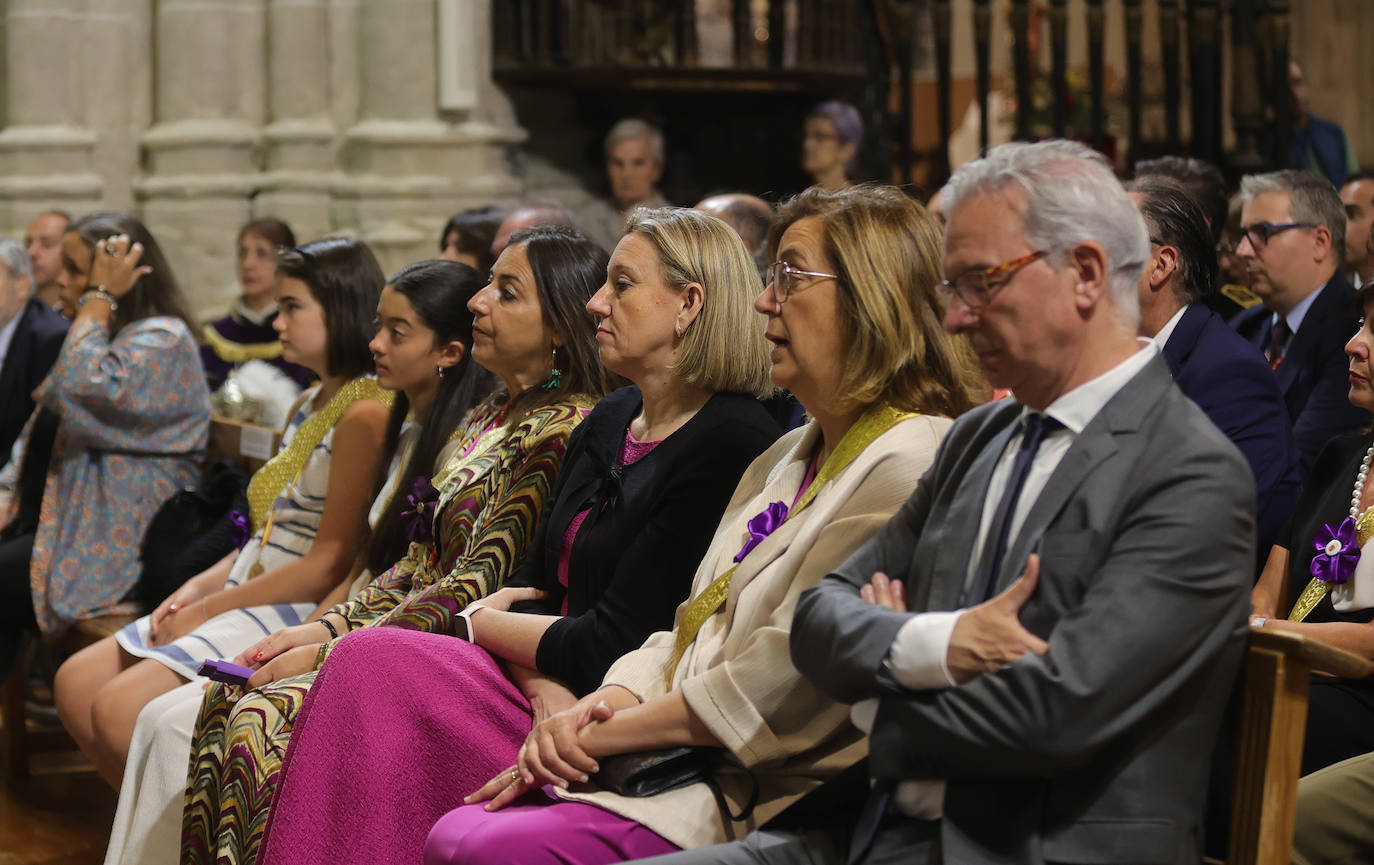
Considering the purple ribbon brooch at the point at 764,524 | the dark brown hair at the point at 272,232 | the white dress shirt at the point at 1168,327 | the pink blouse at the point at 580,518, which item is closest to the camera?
the purple ribbon brooch at the point at 764,524

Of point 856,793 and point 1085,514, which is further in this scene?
point 856,793

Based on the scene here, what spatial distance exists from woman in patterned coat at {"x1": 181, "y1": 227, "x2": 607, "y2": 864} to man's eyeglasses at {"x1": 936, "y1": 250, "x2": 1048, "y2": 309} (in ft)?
4.59

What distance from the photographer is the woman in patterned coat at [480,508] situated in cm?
298

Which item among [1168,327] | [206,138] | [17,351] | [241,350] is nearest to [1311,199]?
[1168,327]

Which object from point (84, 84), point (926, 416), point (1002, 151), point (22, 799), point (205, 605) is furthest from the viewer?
point (84, 84)

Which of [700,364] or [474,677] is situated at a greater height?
[700,364]

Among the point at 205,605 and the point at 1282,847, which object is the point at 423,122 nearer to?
the point at 205,605

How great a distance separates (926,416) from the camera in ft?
7.62

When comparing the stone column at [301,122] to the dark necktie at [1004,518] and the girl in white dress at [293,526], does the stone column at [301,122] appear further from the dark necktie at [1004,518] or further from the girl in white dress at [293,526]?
the dark necktie at [1004,518]

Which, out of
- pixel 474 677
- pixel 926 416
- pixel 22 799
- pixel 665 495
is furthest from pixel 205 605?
pixel 926 416

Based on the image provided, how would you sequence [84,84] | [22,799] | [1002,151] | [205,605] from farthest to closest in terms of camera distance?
1. [84,84]
2. [22,799]
3. [205,605]
4. [1002,151]

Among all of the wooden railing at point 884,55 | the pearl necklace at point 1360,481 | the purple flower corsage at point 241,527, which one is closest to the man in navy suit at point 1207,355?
the pearl necklace at point 1360,481

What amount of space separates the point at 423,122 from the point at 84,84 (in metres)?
1.62

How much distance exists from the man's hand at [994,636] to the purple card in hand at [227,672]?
185 cm
